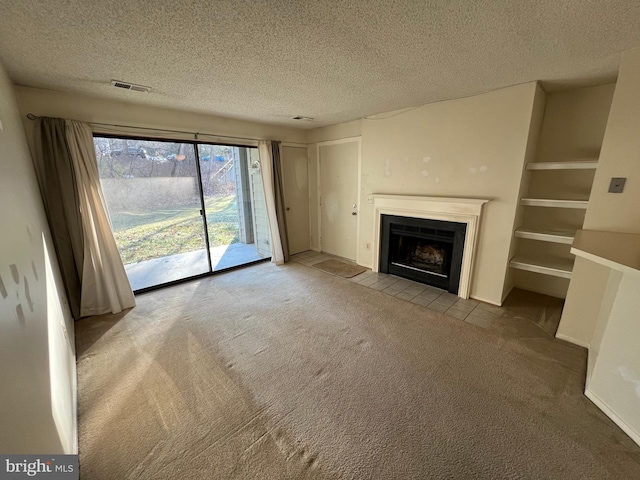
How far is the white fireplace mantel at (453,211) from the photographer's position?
2883mm

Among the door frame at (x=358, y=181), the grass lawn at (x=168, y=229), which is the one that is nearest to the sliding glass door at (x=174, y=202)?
the grass lawn at (x=168, y=229)

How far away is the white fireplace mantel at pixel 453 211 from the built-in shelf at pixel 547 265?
1.46ft

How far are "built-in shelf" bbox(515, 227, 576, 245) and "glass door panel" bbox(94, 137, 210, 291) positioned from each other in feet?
13.2

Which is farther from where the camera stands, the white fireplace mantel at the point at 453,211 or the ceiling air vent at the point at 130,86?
the white fireplace mantel at the point at 453,211

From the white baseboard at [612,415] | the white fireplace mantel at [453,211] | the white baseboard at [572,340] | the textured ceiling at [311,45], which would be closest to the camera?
the textured ceiling at [311,45]

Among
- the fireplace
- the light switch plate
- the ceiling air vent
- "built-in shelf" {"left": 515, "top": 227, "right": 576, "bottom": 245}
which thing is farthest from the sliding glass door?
the light switch plate

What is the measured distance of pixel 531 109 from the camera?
2387 millimetres

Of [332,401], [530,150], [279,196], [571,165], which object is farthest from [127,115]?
[571,165]

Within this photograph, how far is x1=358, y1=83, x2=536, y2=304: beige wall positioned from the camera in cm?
255

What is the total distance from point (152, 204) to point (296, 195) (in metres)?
2.27

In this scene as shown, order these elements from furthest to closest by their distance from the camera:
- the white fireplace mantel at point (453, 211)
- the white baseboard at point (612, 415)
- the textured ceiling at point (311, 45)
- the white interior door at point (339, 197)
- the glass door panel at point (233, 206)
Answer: the white interior door at point (339, 197) → the glass door panel at point (233, 206) → the white fireplace mantel at point (453, 211) → the white baseboard at point (612, 415) → the textured ceiling at point (311, 45)

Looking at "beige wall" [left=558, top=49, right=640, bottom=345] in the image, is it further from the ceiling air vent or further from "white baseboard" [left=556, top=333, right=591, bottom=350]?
the ceiling air vent

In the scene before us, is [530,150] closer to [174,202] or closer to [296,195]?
[296,195]

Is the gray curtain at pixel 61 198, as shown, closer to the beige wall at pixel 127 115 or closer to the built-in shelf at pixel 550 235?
the beige wall at pixel 127 115
